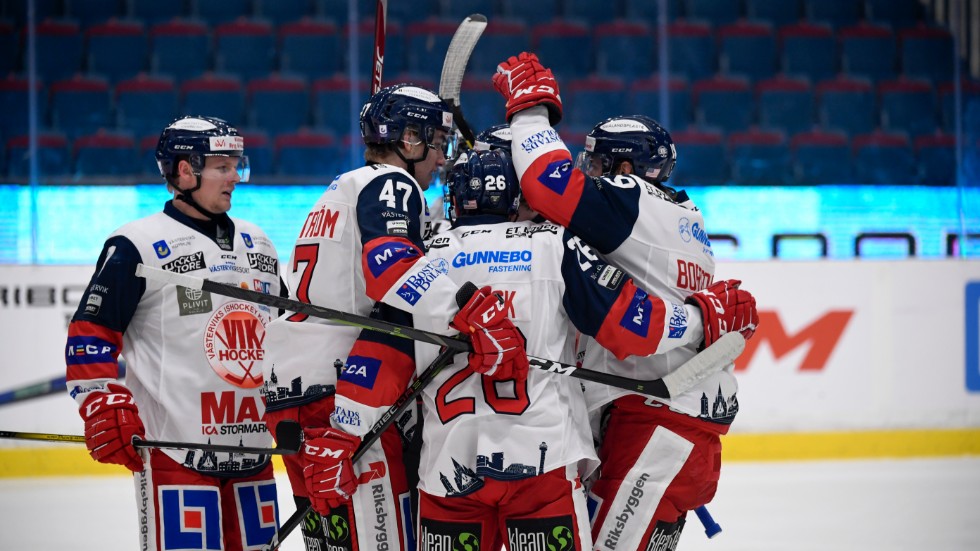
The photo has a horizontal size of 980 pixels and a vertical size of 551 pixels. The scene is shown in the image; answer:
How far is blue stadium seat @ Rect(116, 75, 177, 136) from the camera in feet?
22.0

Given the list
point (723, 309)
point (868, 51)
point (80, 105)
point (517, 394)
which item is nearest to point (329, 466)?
point (517, 394)

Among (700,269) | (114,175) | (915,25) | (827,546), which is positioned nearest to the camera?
(700,269)

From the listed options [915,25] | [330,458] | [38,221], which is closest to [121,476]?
[38,221]

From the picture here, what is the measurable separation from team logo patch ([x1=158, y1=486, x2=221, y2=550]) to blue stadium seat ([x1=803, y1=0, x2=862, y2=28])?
259 inches

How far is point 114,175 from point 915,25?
545 centimetres

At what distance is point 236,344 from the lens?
2.81 metres

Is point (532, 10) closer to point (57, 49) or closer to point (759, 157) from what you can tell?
point (759, 157)

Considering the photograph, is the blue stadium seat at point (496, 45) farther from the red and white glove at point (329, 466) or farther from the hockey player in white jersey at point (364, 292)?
the red and white glove at point (329, 466)

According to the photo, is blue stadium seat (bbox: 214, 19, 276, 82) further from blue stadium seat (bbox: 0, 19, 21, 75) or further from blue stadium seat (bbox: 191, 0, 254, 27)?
blue stadium seat (bbox: 0, 19, 21, 75)

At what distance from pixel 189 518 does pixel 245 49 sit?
18.0 feet

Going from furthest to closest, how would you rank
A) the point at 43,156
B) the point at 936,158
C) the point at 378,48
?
the point at 936,158
the point at 43,156
the point at 378,48

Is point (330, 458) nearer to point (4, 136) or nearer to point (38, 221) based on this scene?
point (38, 221)

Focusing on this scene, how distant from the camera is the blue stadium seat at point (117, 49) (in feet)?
23.1

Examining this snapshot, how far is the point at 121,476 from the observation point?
5.56 m
